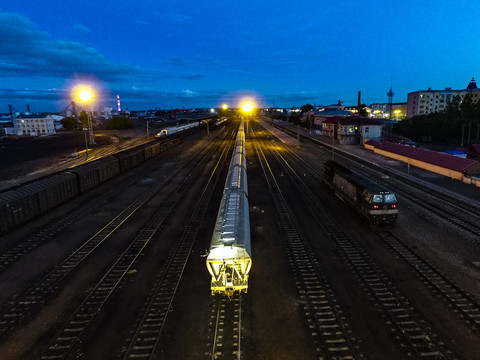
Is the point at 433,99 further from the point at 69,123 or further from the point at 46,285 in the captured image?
the point at 69,123

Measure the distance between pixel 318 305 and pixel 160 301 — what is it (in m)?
7.63

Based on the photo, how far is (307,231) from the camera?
870 inches

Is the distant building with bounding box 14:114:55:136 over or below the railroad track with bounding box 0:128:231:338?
over

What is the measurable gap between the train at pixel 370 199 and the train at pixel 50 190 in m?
27.7

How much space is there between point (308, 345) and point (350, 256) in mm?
8343

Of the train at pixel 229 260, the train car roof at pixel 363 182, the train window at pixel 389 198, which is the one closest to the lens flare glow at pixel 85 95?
the train car roof at pixel 363 182

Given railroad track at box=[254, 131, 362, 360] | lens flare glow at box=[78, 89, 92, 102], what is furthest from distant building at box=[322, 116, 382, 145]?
lens flare glow at box=[78, 89, 92, 102]

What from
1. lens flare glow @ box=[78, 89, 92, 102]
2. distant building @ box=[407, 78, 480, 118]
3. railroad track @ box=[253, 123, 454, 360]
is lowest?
railroad track @ box=[253, 123, 454, 360]

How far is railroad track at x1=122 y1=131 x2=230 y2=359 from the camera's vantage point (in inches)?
443

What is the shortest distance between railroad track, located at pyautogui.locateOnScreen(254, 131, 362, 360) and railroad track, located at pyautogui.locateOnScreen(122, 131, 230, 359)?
652cm

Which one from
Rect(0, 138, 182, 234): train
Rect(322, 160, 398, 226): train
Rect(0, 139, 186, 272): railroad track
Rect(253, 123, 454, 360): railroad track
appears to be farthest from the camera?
Rect(0, 138, 182, 234): train

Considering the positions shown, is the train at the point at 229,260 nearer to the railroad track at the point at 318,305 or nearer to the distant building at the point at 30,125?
the railroad track at the point at 318,305

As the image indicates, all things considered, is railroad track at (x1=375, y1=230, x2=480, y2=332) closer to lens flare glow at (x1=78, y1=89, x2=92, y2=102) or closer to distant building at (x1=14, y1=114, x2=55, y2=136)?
lens flare glow at (x1=78, y1=89, x2=92, y2=102)

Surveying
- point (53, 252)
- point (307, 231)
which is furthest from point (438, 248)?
point (53, 252)
